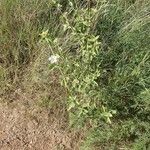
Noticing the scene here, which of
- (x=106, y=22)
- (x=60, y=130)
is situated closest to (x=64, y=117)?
(x=60, y=130)

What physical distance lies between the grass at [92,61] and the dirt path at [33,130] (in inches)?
4.1

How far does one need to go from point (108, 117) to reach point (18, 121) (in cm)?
73

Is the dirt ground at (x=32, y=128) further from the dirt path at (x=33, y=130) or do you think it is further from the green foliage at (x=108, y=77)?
the green foliage at (x=108, y=77)

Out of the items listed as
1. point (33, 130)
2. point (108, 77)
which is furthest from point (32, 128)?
point (108, 77)

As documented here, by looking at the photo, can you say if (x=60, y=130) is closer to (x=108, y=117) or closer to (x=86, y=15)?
(x=108, y=117)

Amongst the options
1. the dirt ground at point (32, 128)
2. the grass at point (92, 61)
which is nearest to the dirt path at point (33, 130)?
the dirt ground at point (32, 128)

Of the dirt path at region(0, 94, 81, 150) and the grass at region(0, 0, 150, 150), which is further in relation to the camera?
Answer: the dirt path at region(0, 94, 81, 150)

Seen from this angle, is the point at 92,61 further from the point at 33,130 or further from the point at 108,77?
the point at 33,130

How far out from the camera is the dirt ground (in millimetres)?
3271

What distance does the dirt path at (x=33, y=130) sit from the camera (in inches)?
129

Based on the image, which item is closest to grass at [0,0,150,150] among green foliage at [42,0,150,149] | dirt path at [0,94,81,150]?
green foliage at [42,0,150,149]

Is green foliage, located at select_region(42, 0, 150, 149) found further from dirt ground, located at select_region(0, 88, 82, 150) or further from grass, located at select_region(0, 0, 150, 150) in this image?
dirt ground, located at select_region(0, 88, 82, 150)

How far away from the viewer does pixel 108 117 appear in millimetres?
3012

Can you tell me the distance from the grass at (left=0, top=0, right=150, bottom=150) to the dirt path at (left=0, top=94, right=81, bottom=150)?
0.34 ft
